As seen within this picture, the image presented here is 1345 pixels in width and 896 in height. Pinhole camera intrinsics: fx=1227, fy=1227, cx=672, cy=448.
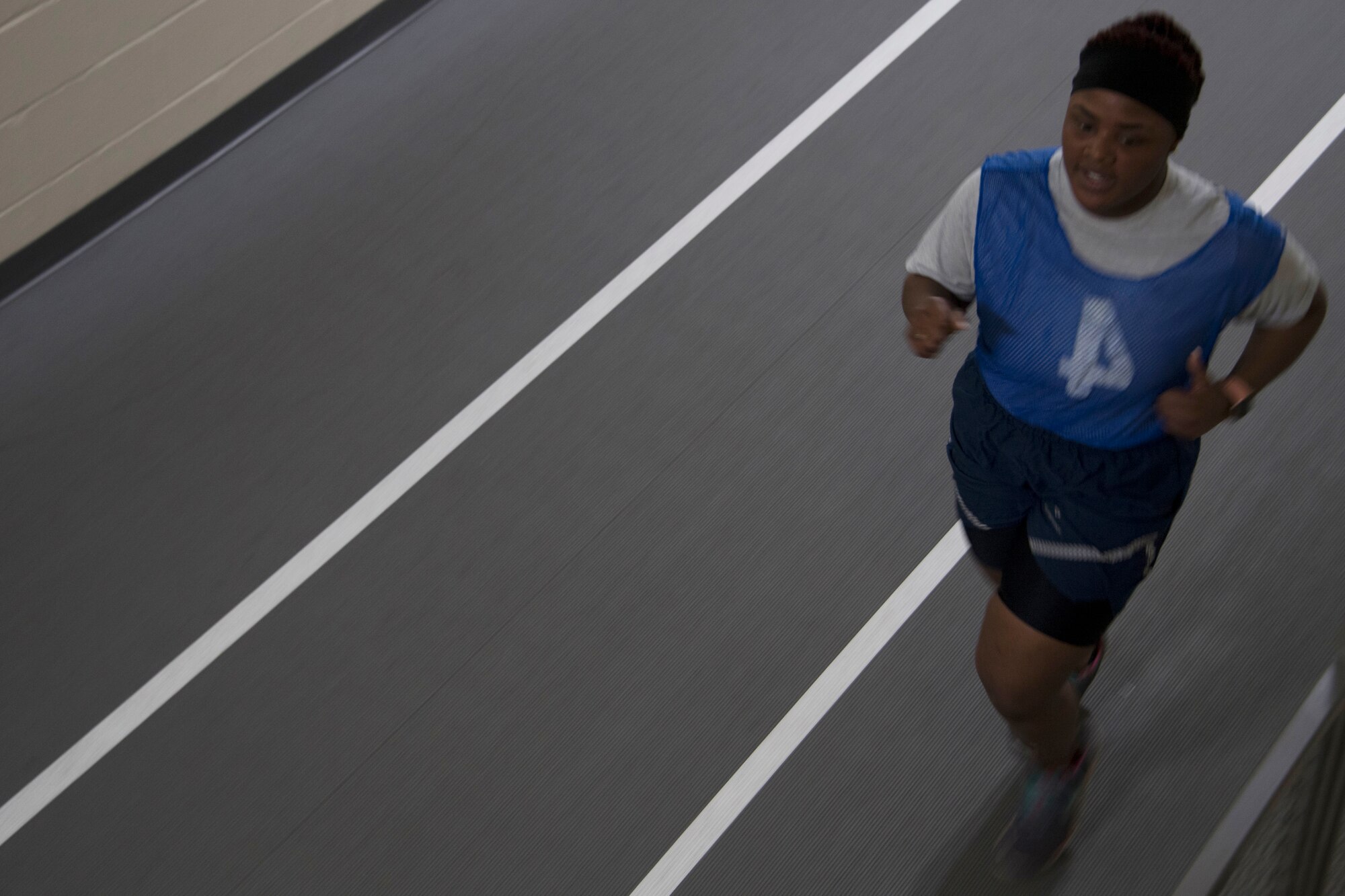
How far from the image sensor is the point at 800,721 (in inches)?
123

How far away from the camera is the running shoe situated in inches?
107

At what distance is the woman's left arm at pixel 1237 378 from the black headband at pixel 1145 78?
16.7 inches

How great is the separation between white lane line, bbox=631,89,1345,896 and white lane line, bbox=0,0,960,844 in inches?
52.8

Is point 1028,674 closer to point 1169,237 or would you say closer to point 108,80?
point 1169,237

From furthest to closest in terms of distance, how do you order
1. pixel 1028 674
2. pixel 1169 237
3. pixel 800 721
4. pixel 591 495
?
pixel 591 495 → pixel 800 721 → pixel 1028 674 → pixel 1169 237

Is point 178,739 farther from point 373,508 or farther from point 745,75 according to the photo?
point 745,75

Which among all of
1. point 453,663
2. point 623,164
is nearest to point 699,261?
point 623,164

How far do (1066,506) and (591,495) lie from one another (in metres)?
1.69

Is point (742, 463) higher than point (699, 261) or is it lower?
lower

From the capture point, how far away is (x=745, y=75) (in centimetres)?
471

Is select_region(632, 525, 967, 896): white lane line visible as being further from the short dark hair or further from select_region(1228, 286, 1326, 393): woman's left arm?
the short dark hair

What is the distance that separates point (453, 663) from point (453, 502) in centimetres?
53

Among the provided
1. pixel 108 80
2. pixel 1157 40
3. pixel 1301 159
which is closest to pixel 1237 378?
pixel 1157 40

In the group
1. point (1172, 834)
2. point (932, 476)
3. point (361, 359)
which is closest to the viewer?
point (1172, 834)
